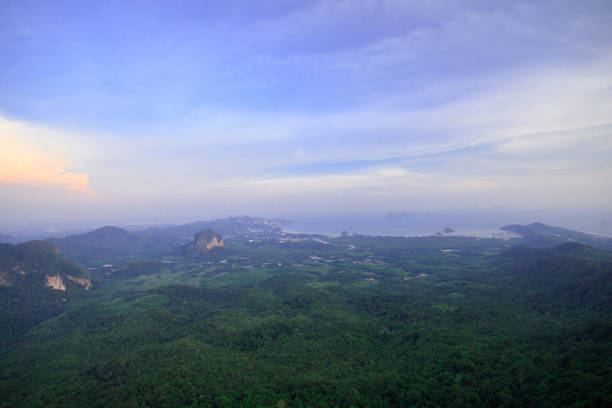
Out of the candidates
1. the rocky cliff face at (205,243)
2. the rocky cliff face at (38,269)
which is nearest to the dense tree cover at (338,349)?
the rocky cliff face at (38,269)

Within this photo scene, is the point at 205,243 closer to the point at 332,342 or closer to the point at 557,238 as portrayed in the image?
the point at 332,342

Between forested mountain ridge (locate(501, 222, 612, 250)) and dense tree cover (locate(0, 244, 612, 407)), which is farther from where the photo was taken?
forested mountain ridge (locate(501, 222, 612, 250))

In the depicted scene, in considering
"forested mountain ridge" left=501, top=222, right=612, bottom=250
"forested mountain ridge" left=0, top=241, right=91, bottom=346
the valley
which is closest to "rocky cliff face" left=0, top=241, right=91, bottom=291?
"forested mountain ridge" left=0, top=241, right=91, bottom=346

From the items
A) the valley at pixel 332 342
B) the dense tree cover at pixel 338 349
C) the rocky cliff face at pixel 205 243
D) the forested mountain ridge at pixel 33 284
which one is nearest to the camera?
the dense tree cover at pixel 338 349

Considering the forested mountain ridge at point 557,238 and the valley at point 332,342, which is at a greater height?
the forested mountain ridge at point 557,238

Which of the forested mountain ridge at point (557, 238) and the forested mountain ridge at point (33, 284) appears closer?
the forested mountain ridge at point (33, 284)

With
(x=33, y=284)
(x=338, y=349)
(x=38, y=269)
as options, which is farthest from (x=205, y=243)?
(x=338, y=349)

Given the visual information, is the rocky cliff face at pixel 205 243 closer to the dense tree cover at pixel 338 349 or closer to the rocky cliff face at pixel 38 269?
the rocky cliff face at pixel 38 269

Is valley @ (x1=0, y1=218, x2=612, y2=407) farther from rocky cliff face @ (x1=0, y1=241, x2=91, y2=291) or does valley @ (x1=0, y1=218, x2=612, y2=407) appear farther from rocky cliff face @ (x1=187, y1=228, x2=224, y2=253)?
rocky cliff face @ (x1=187, y1=228, x2=224, y2=253)
